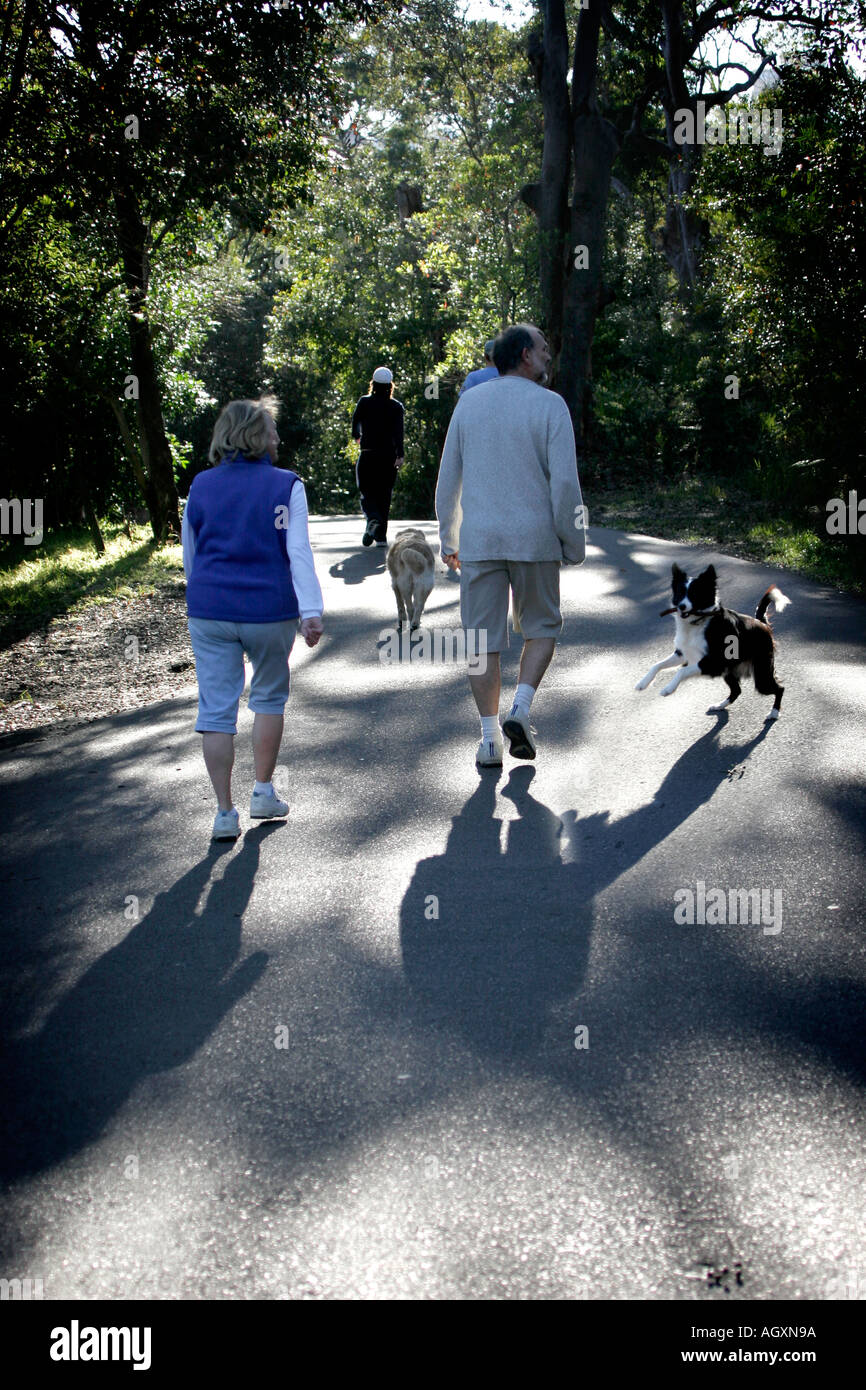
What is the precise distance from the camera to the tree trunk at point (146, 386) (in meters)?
14.8

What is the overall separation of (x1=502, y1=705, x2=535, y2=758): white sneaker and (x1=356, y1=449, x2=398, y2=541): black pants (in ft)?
28.4

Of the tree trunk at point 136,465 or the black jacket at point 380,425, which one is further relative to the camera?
the tree trunk at point 136,465

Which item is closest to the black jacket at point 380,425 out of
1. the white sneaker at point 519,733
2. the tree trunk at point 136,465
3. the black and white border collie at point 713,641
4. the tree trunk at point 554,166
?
the tree trunk at point 136,465

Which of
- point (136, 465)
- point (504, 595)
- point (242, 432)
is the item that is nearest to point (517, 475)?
point (504, 595)

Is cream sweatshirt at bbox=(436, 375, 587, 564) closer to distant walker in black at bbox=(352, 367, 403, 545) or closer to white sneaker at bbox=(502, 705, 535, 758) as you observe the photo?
white sneaker at bbox=(502, 705, 535, 758)

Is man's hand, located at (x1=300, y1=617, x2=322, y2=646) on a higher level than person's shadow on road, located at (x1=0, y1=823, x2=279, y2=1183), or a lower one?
higher

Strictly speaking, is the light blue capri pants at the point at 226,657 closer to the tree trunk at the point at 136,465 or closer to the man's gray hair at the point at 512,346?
the man's gray hair at the point at 512,346

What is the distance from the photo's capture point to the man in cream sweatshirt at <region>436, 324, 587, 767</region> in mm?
6180

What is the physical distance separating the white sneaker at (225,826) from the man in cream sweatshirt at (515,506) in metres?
1.58

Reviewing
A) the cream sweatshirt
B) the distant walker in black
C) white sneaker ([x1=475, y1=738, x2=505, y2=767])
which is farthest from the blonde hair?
the distant walker in black

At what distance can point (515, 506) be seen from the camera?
6.27 meters

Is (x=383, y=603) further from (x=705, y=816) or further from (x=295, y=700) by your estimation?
(x=705, y=816)

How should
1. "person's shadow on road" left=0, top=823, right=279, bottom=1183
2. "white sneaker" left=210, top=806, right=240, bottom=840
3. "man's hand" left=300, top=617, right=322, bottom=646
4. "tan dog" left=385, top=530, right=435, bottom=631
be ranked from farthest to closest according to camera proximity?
"tan dog" left=385, top=530, right=435, bottom=631 → "white sneaker" left=210, top=806, right=240, bottom=840 → "man's hand" left=300, top=617, right=322, bottom=646 → "person's shadow on road" left=0, top=823, right=279, bottom=1183

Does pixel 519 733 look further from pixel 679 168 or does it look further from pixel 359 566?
pixel 679 168
